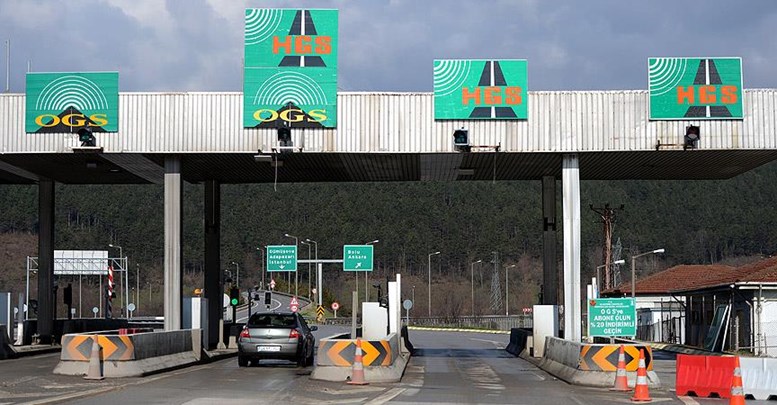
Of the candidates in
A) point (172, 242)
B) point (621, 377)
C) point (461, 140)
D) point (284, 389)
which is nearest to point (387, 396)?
point (284, 389)

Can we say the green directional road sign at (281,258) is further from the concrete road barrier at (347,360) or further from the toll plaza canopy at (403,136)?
the concrete road barrier at (347,360)

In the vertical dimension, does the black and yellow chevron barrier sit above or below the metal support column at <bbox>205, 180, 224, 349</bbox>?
below

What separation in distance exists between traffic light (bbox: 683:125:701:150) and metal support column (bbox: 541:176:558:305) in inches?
334

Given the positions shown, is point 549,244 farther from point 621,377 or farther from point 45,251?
point 45,251

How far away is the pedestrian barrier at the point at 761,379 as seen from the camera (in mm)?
23250

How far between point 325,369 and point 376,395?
12.7 ft

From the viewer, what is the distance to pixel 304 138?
32594 mm

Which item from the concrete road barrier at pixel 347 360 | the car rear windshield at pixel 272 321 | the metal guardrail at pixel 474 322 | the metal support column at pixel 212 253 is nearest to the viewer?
the concrete road barrier at pixel 347 360

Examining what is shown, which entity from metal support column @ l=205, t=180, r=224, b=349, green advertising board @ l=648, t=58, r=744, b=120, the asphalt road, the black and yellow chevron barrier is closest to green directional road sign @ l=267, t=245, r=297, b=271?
metal support column @ l=205, t=180, r=224, b=349

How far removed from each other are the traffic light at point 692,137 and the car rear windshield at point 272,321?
12248mm

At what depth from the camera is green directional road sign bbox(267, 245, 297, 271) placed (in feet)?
202

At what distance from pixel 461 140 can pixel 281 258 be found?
31011 millimetres

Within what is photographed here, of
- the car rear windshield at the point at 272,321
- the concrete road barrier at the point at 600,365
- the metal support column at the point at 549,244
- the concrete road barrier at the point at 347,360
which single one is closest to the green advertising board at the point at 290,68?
the car rear windshield at the point at 272,321

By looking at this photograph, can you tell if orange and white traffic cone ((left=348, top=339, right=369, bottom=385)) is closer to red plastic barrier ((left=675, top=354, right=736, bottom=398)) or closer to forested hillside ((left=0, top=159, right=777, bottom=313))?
red plastic barrier ((left=675, top=354, right=736, bottom=398))
